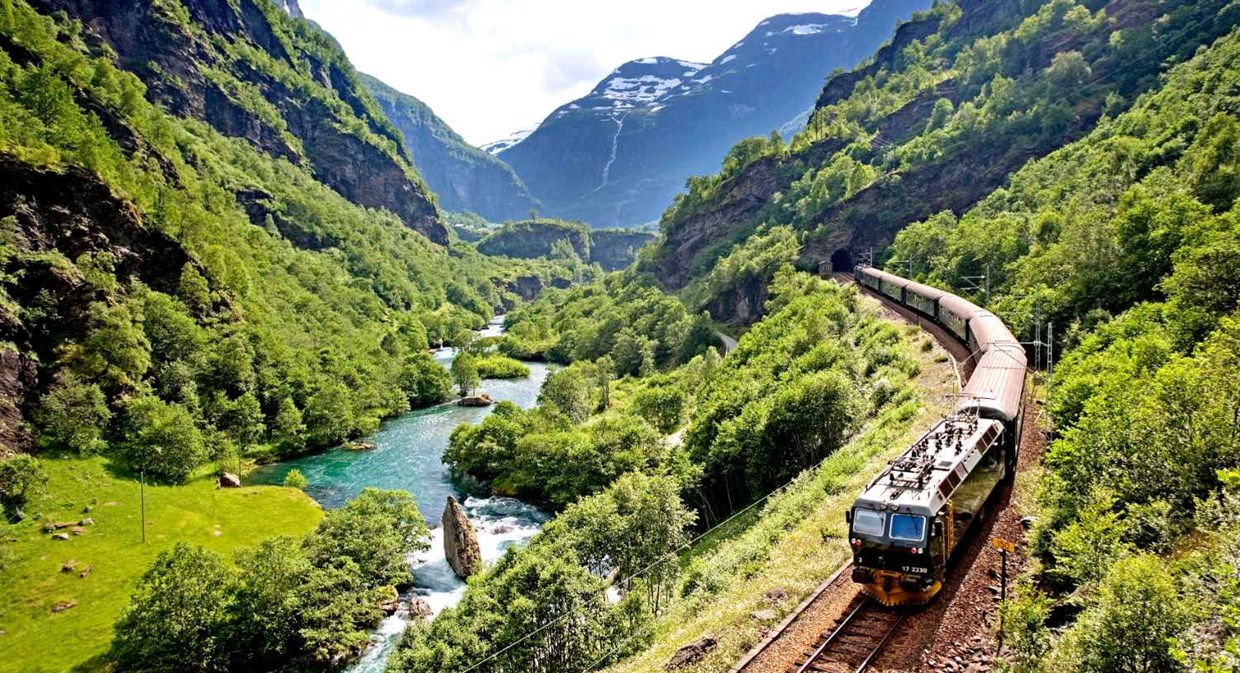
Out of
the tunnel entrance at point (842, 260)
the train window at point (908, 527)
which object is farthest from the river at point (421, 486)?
the tunnel entrance at point (842, 260)

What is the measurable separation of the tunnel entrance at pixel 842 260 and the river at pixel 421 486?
72.8m

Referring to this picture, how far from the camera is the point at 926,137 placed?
401ft

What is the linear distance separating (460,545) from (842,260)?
93.7 m

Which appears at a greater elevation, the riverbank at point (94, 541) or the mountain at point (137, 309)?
the mountain at point (137, 309)

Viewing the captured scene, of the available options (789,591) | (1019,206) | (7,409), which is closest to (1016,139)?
(1019,206)

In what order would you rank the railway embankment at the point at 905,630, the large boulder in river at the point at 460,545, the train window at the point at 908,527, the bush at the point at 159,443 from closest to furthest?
the railway embankment at the point at 905,630, the train window at the point at 908,527, the large boulder in river at the point at 460,545, the bush at the point at 159,443

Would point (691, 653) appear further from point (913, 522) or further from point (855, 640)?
point (913, 522)

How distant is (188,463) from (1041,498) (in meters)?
78.1

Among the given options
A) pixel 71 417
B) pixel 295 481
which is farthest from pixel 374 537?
pixel 71 417

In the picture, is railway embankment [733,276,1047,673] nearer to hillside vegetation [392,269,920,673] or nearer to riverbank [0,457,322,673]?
hillside vegetation [392,269,920,673]

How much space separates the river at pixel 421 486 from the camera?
156 ft

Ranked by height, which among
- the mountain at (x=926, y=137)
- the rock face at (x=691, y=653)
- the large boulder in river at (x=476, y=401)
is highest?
the mountain at (x=926, y=137)

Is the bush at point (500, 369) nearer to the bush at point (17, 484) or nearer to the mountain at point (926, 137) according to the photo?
the mountain at point (926, 137)

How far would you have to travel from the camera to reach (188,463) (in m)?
65.7
